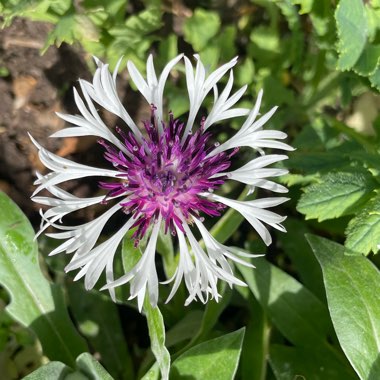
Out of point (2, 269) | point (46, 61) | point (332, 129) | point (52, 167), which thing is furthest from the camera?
point (46, 61)

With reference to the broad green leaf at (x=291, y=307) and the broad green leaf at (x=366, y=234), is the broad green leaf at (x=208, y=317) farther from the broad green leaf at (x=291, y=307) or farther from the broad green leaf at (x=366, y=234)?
the broad green leaf at (x=366, y=234)

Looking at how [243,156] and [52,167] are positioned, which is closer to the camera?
[52,167]

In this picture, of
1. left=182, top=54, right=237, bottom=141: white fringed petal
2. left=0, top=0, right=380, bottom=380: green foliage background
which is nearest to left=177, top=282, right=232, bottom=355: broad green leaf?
left=0, top=0, right=380, bottom=380: green foliage background

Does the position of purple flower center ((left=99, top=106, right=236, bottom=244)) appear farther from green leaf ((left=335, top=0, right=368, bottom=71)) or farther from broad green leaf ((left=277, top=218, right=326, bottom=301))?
broad green leaf ((left=277, top=218, right=326, bottom=301))

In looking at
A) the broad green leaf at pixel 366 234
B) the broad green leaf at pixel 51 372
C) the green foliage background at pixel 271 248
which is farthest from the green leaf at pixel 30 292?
the broad green leaf at pixel 366 234

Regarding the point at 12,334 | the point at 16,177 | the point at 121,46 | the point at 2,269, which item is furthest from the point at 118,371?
the point at 121,46

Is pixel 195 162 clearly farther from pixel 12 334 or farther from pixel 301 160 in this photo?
pixel 12 334

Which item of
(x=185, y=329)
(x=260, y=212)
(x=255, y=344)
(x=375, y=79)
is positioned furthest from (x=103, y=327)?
(x=375, y=79)

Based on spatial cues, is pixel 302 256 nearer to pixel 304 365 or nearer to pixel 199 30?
pixel 304 365

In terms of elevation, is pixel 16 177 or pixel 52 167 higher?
pixel 52 167
